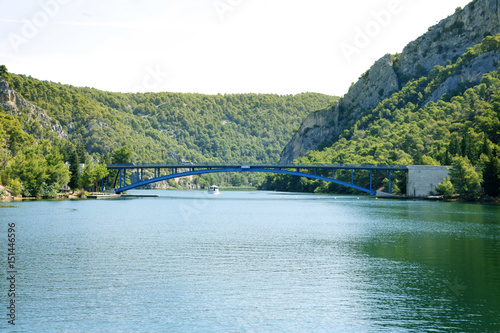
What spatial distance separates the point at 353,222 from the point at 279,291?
3865cm

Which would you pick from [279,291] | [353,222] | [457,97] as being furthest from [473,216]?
[457,97]

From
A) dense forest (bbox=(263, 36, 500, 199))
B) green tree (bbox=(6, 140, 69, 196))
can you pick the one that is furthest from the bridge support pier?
green tree (bbox=(6, 140, 69, 196))

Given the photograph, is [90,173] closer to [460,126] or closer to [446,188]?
[446,188]

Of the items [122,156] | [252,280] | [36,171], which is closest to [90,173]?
[36,171]

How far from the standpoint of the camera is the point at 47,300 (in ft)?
77.7

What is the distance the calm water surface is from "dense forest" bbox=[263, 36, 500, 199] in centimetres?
5674

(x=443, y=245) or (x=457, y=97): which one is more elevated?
(x=457, y=97)

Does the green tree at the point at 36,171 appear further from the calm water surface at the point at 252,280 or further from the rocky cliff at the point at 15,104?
the rocky cliff at the point at 15,104

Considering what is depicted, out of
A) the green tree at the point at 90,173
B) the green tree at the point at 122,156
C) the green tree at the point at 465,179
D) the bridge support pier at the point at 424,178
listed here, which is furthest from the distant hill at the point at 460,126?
the green tree at the point at 90,173

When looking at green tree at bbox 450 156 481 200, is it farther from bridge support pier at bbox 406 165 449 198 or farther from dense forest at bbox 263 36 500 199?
bridge support pier at bbox 406 165 449 198

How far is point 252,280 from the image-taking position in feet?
93.6

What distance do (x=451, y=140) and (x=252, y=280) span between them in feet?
363

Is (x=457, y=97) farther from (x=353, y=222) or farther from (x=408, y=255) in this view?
(x=408, y=255)

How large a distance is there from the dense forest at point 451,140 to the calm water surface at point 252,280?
56.7 m
